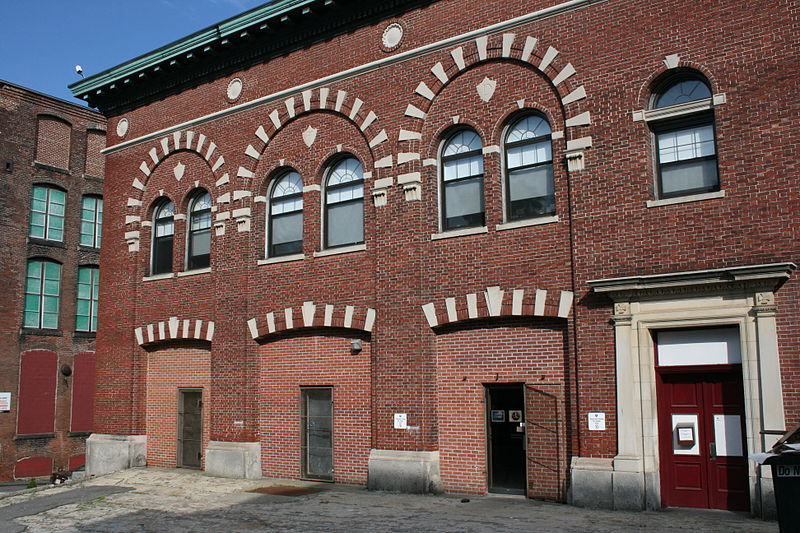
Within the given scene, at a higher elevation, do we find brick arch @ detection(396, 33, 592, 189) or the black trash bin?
brick arch @ detection(396, 33, 592, 189)

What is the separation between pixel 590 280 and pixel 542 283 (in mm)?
993

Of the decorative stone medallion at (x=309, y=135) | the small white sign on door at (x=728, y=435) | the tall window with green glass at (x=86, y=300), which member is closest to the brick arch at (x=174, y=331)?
the decorative stone medallion at (x=309, y=135)

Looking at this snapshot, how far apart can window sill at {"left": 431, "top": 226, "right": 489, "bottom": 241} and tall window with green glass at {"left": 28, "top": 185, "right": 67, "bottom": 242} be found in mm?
20741

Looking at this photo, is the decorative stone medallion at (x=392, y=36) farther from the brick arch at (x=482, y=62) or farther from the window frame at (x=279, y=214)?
the window frame at (x=279, y=214)

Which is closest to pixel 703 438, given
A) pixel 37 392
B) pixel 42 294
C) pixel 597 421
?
pixel 597 421

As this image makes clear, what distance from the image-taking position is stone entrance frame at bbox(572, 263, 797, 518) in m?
12.1

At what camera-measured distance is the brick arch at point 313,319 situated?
16.9 metres

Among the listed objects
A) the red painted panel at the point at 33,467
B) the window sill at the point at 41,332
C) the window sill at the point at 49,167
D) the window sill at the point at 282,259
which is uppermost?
the window sill at the point at 49,167

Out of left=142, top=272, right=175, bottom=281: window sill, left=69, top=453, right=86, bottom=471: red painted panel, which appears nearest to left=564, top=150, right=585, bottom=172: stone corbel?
left=142, top=272, right=175, bottom=281: window sill

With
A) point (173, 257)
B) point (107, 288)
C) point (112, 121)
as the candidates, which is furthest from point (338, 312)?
point (112, 121)

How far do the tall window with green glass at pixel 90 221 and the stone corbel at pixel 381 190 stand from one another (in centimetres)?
1931

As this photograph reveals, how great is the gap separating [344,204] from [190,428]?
7368 millimetres

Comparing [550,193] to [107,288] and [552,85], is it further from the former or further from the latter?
[107,288]

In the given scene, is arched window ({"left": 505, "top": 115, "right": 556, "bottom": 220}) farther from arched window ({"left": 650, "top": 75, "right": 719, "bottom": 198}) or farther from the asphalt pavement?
the asphalt pavement
